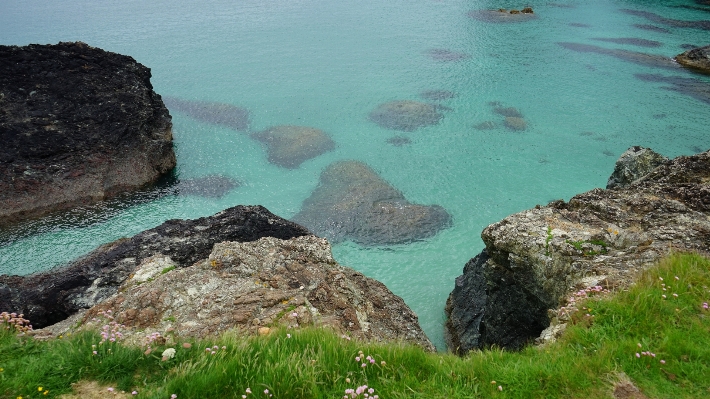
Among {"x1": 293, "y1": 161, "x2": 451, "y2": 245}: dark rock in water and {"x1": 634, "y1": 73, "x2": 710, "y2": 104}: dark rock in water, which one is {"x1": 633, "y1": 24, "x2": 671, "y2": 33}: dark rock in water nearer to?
{"x1": 634, "y1": 73, "x2": 710, "y2": 104}: dark rock in water

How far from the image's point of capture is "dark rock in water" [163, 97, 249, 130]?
25884 millimetres

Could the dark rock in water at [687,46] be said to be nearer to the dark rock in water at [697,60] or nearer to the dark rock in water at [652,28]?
the dark rock in water at [697,60]

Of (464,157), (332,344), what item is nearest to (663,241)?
(332,344)

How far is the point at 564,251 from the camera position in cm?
897

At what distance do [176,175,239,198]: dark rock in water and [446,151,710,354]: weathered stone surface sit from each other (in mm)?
11822

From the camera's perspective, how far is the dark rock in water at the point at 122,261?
10.9 metres

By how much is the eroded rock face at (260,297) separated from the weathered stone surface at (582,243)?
221 centimetres

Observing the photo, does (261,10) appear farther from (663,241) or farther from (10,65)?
(663,241)

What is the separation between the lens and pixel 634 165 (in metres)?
14.6

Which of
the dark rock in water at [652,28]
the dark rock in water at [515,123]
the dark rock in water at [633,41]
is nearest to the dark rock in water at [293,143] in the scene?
the dark rock in water at [515,123]

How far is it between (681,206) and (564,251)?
2.74 m

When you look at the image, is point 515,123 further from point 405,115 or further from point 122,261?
point 122,261

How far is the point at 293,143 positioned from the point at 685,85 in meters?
24.1

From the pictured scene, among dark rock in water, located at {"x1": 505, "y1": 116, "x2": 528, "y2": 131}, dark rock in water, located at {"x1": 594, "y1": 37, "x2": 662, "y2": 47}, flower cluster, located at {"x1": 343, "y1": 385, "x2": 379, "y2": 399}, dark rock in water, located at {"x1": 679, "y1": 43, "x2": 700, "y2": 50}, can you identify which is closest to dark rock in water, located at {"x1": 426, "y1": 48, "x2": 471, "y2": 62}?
dark rock in water, located at {"x1": 505, "y1": 116, "x2": 528, "y2": 131}
